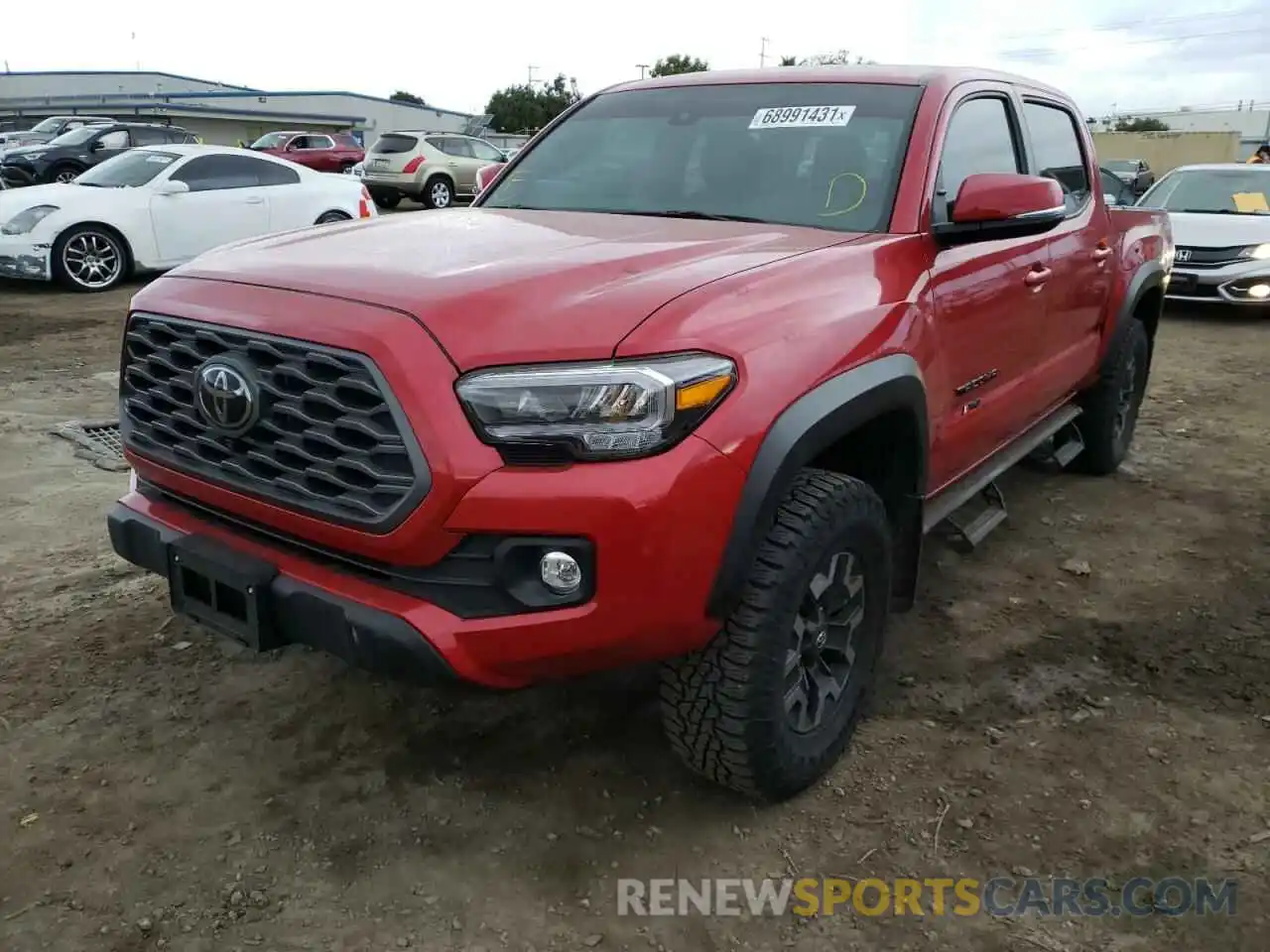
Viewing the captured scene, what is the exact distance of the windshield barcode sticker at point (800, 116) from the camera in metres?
3.22

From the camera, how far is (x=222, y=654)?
3328 millimetres

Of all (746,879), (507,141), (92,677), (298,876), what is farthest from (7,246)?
(507,141)

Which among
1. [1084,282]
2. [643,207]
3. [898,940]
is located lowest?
[898,940]

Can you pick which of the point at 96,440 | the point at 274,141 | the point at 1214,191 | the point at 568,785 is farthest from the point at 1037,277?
the point at 274,141

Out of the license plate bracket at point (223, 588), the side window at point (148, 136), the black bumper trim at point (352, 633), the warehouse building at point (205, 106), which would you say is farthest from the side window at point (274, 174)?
the warehouse building at point (205, 106)

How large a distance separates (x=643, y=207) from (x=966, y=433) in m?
1.22

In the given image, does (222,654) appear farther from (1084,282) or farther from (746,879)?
(1084,282)

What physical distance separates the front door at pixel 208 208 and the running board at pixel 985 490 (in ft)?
27.2

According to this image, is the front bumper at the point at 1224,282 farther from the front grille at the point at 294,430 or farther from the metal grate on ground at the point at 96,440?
the front grille at the point at 294,430

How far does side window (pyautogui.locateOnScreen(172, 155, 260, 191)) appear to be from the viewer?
33.4ft

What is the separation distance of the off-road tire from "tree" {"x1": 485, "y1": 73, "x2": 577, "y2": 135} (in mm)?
65525

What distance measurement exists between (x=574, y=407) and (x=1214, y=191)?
10.7m

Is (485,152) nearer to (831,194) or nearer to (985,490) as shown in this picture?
(985,490)

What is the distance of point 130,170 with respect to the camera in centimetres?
1020
